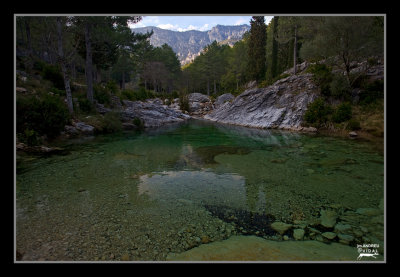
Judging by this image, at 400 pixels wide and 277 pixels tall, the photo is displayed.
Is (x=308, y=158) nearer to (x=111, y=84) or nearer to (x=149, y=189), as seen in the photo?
(x=149, y=189)

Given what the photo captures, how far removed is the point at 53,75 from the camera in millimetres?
17234

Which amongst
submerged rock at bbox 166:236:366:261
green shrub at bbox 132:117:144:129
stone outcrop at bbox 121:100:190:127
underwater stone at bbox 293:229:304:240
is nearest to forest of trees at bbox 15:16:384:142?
stone outcrop at bbox 121:100:190:127

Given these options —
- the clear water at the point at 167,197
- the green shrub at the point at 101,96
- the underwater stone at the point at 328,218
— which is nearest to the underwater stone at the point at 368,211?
the clear water at the point at 167,197

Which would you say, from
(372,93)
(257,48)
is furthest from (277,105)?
(257,48)

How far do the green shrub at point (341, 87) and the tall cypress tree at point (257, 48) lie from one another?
23138mm

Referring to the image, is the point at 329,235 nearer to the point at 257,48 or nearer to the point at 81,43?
the point at 81,43

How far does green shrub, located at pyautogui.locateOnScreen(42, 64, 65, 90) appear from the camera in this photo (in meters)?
17.0

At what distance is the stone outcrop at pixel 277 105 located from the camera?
17.5 m

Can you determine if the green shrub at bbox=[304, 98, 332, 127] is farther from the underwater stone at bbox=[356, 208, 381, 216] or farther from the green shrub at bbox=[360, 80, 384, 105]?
the underwater stone at bbox=[356, 208, 381, 216]

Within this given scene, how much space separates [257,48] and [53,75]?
106 ft

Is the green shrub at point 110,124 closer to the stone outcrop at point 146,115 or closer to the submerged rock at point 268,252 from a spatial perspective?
the stone outcrop at point 146,115

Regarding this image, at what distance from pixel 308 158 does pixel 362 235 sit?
502 centimetres

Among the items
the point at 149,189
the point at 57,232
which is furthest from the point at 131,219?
the point at 149,189
